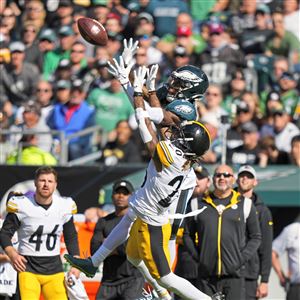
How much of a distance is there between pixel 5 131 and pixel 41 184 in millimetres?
4521

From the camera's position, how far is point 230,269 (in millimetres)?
11406

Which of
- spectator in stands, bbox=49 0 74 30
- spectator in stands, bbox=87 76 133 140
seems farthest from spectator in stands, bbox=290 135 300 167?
spectator in stands, bbox=49 0 74 30

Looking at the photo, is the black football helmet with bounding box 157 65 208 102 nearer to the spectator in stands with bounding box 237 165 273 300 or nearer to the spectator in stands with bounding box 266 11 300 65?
the spectator in stands with bounding box 237 165 273 300

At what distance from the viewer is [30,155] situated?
49.9ft

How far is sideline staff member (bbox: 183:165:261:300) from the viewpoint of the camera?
1143 centimetres

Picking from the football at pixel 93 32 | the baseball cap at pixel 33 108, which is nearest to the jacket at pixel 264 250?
the football at pixel 93 32

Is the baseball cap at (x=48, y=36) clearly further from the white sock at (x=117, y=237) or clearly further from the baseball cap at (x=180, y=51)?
the white sock at (x=117, y=237)

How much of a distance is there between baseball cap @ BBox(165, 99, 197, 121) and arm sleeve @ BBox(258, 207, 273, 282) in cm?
225

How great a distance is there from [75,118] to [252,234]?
203 inches

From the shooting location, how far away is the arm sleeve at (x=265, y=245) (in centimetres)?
1205

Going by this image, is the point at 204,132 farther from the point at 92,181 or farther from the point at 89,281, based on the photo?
the point at 92,181

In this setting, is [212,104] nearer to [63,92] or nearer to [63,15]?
[63,92]

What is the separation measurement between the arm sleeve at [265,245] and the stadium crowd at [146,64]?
2.45 m

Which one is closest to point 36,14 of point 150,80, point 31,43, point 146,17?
point 31,43
